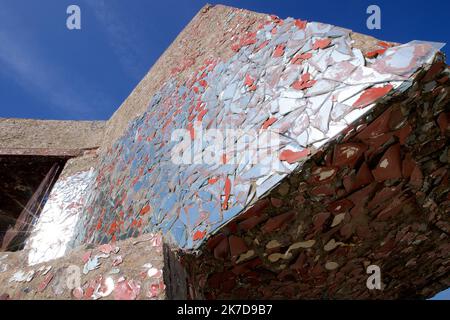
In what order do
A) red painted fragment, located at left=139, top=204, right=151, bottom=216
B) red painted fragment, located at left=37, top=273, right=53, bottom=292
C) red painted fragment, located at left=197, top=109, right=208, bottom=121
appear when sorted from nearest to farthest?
red painted fragment, located at left=37, top=273, right=53, bottom=292 < red painted fragment, located at left=139, top=204, right=151, bottom=216 < red painted fragment, located at left=197, top=109, right=208, bottom=121

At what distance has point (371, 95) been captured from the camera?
6.64 ft

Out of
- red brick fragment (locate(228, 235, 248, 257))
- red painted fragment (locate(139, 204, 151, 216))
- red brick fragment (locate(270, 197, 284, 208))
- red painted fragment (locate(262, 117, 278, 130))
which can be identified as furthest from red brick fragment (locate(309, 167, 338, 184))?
red painted fragment (locate(139, 204, 151, 216))

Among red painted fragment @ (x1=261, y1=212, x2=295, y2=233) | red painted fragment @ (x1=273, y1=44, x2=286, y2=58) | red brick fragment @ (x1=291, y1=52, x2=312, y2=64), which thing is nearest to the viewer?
red painted fragment @ (x1=261, y1=212, x2=295, y2=233)

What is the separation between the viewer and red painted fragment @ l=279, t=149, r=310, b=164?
215cm

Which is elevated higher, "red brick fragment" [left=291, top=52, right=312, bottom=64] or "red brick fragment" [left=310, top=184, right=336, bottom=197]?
"red brick fragment" [left=291, top=52, right=312, bottom=64]

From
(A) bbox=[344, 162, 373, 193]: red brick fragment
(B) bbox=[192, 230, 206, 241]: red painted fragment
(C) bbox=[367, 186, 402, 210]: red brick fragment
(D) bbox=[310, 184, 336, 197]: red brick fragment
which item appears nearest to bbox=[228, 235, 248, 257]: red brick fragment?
(B) bbox=[192, 230, 206, 241]: red painted fragment

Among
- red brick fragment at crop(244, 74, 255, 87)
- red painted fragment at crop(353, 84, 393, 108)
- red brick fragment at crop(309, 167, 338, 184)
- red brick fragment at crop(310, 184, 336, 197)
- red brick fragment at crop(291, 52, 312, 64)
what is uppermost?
red brick fragment at crop(244, 74, 255, 87)

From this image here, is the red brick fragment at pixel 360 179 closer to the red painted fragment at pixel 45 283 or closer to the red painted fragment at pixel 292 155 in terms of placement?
the red painted fragment at pixel 292 155

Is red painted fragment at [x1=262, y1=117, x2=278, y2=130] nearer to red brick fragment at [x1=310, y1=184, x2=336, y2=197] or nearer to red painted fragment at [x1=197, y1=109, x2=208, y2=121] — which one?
red brick fragment at [x1=310, y1=184, x2=336, y2=197]

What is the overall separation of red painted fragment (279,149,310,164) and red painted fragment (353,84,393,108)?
39 centimetres

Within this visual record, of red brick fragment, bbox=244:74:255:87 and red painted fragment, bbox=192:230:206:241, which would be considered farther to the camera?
red brick fragment, bbox=244:74:255:87

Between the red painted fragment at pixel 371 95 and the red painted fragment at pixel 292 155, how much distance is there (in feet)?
1.27

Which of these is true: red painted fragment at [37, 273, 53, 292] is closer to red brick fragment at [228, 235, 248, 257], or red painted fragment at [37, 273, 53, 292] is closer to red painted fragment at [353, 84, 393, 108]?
red brick fragment at [228, 235, 248, 257]

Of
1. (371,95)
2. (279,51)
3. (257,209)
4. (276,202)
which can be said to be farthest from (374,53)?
(257,209)
